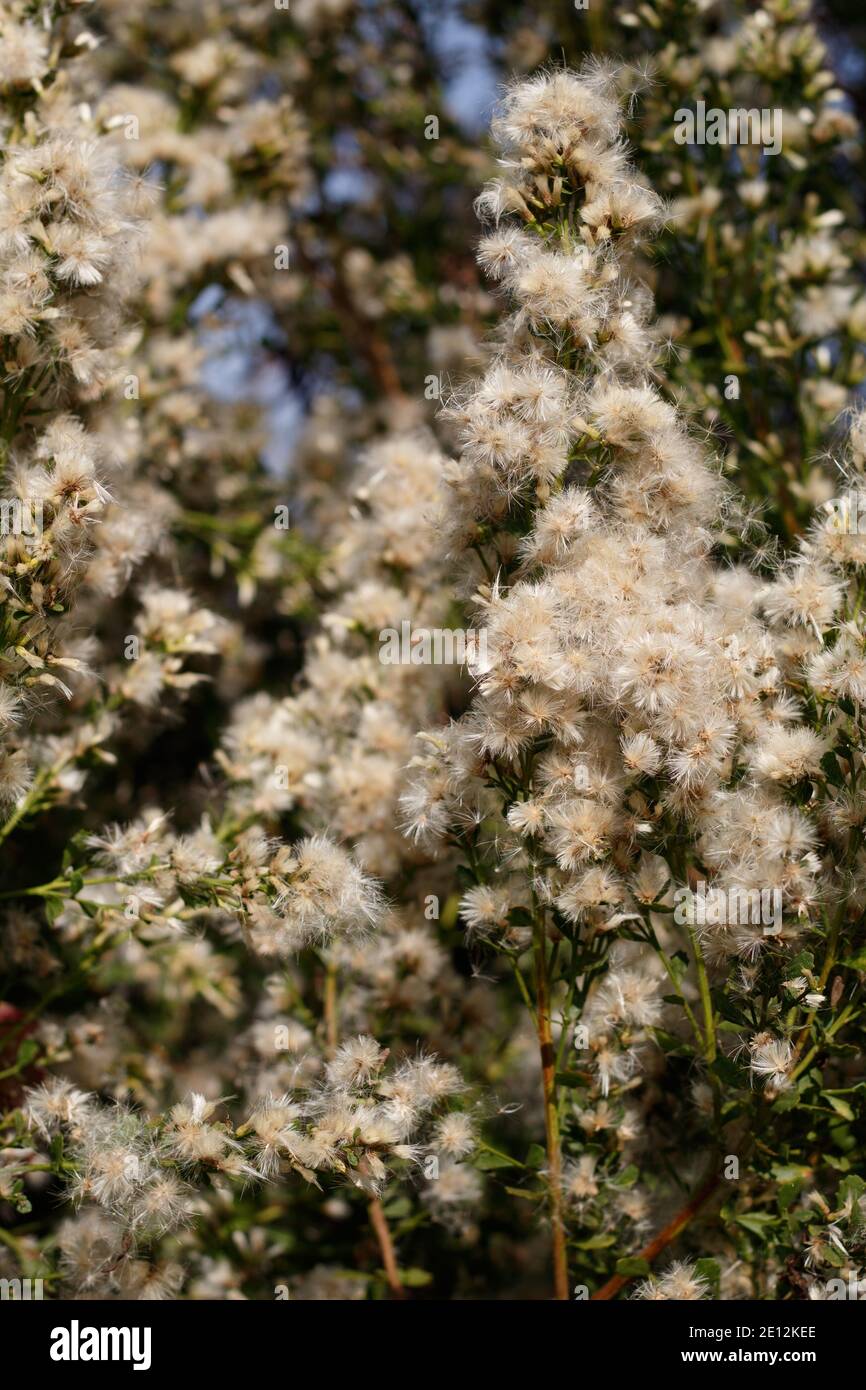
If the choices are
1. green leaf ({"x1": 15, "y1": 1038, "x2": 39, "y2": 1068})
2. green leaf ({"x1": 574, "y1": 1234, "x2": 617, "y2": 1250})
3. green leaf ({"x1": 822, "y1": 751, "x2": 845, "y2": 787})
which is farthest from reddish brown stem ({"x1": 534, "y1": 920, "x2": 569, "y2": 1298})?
green leaf ({"x1": 15, "y1": 1038, "x2": 39, "y2": 1068})

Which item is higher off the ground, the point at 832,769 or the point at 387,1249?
the point at 832,769

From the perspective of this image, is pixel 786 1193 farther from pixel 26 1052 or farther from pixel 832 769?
pixel 26 1052

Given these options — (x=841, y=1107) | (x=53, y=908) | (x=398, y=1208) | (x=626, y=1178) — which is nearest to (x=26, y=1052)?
(x=53, y=908)

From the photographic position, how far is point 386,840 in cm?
239

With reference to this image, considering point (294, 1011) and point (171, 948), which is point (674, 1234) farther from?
point (171, 948)

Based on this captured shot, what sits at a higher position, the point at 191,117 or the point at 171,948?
the point at 191,117

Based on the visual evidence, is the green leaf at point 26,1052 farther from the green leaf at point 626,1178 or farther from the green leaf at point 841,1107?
the green leaf at point 841,1107

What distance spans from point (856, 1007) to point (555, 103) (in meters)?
1.40

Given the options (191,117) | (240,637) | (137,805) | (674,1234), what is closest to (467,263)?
(191,117)

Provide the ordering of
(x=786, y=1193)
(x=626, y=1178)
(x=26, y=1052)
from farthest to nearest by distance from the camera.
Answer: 1. (x=26, y=1052)
2. (x=626, y=1178)
3. (x=786, y=1193)

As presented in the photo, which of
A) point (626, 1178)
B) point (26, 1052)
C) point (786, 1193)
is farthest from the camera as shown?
point (26, 1052)

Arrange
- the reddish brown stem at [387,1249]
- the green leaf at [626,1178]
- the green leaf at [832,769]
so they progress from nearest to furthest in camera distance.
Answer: the green leaf at [832,769]
the green leaf at [626,1178]
the reddish brown stem at [387,1249]

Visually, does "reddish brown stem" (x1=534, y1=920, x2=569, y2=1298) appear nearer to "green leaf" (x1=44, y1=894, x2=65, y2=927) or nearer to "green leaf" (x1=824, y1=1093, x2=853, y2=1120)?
"green leaf" (x1=824, y1=1093, x2=853, y2=1120)

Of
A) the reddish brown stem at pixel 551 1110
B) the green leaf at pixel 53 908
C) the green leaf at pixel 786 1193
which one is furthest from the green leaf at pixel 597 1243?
the green leaf at pixel 53 908
